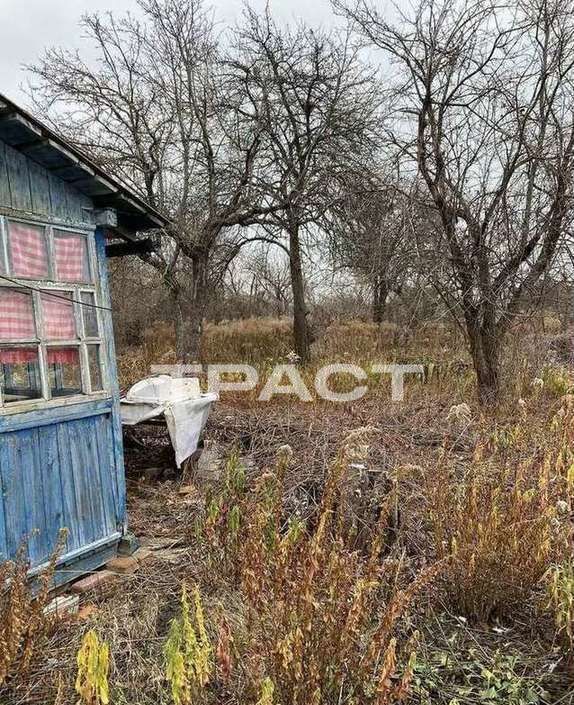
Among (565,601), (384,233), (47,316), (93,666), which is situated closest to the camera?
(93,666)

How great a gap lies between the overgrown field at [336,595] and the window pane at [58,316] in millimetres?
1554

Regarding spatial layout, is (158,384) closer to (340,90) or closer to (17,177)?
(17,177)

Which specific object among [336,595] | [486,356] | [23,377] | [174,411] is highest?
[23,377]

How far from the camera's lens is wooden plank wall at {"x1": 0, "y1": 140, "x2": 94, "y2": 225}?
3.44 m

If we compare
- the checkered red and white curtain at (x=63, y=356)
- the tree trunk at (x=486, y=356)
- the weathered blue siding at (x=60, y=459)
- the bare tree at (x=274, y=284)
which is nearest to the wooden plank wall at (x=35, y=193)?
the weathered blue siding at (x=60, y=459)

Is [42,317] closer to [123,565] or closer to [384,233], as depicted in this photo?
[123,565]

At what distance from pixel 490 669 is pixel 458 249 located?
528cm

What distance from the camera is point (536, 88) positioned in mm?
6688

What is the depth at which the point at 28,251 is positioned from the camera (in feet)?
11.7

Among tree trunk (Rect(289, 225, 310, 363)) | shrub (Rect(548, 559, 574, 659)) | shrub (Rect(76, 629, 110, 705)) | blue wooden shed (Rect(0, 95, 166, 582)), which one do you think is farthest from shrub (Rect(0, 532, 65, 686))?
tree trunk (Rect(289, 225, 310, 363))

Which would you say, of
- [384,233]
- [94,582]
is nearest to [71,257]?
[94,582]

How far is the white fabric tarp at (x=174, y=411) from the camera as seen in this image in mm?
5348

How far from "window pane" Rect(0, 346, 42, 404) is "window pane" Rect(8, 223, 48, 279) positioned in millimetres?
506

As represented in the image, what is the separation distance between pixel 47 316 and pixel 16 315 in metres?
0.23
